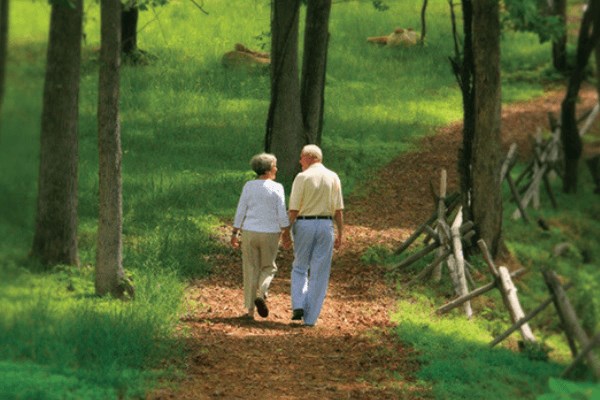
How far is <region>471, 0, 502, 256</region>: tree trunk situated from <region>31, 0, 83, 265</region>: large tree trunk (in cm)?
573

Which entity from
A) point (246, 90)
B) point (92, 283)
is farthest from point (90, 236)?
point (246, 90)

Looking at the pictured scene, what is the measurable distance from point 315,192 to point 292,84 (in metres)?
7.83

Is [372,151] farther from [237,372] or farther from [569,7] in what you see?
[569,7]

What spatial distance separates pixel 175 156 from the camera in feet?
72.1

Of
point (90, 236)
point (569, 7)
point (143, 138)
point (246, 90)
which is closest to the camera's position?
point (90, 236)

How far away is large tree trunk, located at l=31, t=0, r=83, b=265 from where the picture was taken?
1350cm

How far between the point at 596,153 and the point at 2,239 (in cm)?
2028

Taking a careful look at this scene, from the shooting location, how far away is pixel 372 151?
24859mm

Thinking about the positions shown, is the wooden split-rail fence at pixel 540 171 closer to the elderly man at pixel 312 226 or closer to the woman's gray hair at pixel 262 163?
the elderly man at pixel 312 226

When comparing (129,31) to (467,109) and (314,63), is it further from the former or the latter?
(467,109)

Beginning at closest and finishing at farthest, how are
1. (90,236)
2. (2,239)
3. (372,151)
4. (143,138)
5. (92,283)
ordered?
1. (2,239)
2. (92,283)
3. (90,236)
4. (143,138)
5. (372,151)

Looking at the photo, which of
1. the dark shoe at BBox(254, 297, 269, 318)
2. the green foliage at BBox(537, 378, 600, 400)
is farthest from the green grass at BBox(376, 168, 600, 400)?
the dark shoe at BBox(254, 297, 269, 318)

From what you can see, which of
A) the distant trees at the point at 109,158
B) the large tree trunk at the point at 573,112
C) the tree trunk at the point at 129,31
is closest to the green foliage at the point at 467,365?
the distant trees at the point at 109,158

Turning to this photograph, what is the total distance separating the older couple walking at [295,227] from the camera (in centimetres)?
1235
